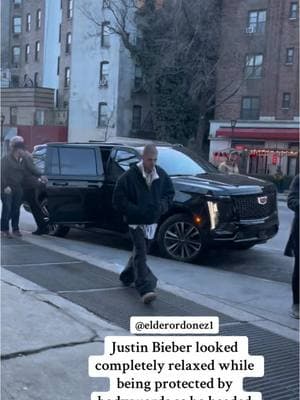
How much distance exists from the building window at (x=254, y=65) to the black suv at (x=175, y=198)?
97.3 feet

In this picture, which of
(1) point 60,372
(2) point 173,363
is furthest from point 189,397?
(1) point 60,372

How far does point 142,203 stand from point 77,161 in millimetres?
4507

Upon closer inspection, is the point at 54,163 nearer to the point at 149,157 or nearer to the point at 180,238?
the point at 180,238

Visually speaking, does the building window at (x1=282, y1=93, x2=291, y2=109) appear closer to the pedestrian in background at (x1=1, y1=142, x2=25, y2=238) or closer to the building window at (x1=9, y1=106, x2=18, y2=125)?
the building window at (x1=9, y1=106, x2=18, y2=125)

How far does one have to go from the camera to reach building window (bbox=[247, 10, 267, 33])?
37.8m

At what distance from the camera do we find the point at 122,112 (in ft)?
139

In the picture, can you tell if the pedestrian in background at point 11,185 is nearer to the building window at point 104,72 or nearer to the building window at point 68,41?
the building window at point 104,72

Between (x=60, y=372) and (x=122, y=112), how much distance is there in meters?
39.4

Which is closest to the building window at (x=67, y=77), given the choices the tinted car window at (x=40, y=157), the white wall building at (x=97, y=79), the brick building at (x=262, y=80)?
the white wall building at (x=97, y=79)

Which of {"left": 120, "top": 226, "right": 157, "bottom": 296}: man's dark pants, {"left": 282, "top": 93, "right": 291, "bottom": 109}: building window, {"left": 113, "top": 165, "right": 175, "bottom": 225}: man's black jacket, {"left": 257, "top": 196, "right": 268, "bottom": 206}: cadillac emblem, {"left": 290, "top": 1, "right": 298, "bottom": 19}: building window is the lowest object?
{"left": 120, "top": 226, "right": 157, "bottom": 296}: man's dark pants

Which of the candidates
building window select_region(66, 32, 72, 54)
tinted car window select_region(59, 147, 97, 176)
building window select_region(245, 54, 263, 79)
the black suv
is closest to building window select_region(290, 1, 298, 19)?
building window select_region(245, 54, 263, 79)

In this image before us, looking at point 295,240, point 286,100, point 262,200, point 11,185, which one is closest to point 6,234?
point 11,185

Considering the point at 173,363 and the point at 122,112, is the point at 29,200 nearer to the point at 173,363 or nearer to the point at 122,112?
the point at 173,363

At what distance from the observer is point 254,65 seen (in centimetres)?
3819
